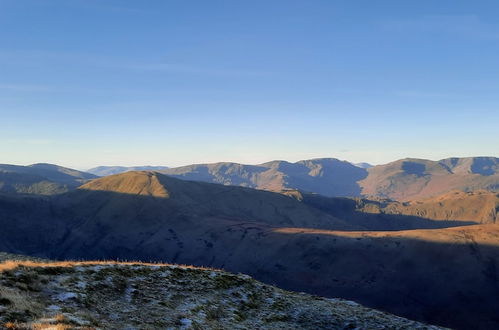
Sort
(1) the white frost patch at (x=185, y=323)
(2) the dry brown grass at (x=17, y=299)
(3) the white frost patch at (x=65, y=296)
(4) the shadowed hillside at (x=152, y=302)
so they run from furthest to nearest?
(1) the white frost patch at (x=185, y=323), (3) the white frost patch at (x=65, y=296), (4) the shadowed hillside at (x=152, y=302), (2) the dry brown grass at (x=17, y=299)

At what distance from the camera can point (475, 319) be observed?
132m

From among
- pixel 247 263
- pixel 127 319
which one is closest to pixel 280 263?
pixel 247 263

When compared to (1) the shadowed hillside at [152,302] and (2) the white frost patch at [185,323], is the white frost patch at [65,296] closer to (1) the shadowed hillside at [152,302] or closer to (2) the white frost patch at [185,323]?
(1) the shadowed hillside at [152,302]

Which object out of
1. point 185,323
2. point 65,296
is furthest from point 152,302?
point 65,296

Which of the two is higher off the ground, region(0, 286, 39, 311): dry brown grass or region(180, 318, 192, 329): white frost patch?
region(0, 286, 39, 311): dry brown grass

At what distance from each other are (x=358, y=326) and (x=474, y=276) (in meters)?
159

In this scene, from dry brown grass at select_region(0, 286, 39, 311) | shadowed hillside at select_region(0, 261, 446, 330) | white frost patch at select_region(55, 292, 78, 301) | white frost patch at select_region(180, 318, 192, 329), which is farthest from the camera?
white frost patch at select_region(180, 318, 192, 329)

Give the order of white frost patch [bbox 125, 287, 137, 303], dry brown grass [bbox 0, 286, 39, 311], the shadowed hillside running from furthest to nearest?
white frost patch [bbox 125, 287, 137, 303]
the shadowed hillside
dry brown grass [bbox 0, 286, 39, 311]

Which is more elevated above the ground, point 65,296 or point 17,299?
point 17,299

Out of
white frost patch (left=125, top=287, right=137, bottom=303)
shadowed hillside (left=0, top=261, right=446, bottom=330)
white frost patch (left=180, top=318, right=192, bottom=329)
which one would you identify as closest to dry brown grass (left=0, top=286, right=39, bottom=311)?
shadowed hillside (left=0, top=261, right=446, bottom=330)

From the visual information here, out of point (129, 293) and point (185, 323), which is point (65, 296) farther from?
point (185, 323)

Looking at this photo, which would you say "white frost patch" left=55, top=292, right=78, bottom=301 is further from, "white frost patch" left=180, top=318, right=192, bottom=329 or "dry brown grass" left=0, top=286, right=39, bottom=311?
"white frost patch" left=180, top=318, right=192, bottom=329

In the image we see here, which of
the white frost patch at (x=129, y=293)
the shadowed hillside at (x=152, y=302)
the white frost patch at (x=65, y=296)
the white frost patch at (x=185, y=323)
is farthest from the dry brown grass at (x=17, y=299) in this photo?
the white frost patch at (x=185, y=323)

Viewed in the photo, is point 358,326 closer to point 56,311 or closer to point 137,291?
point 137,291
